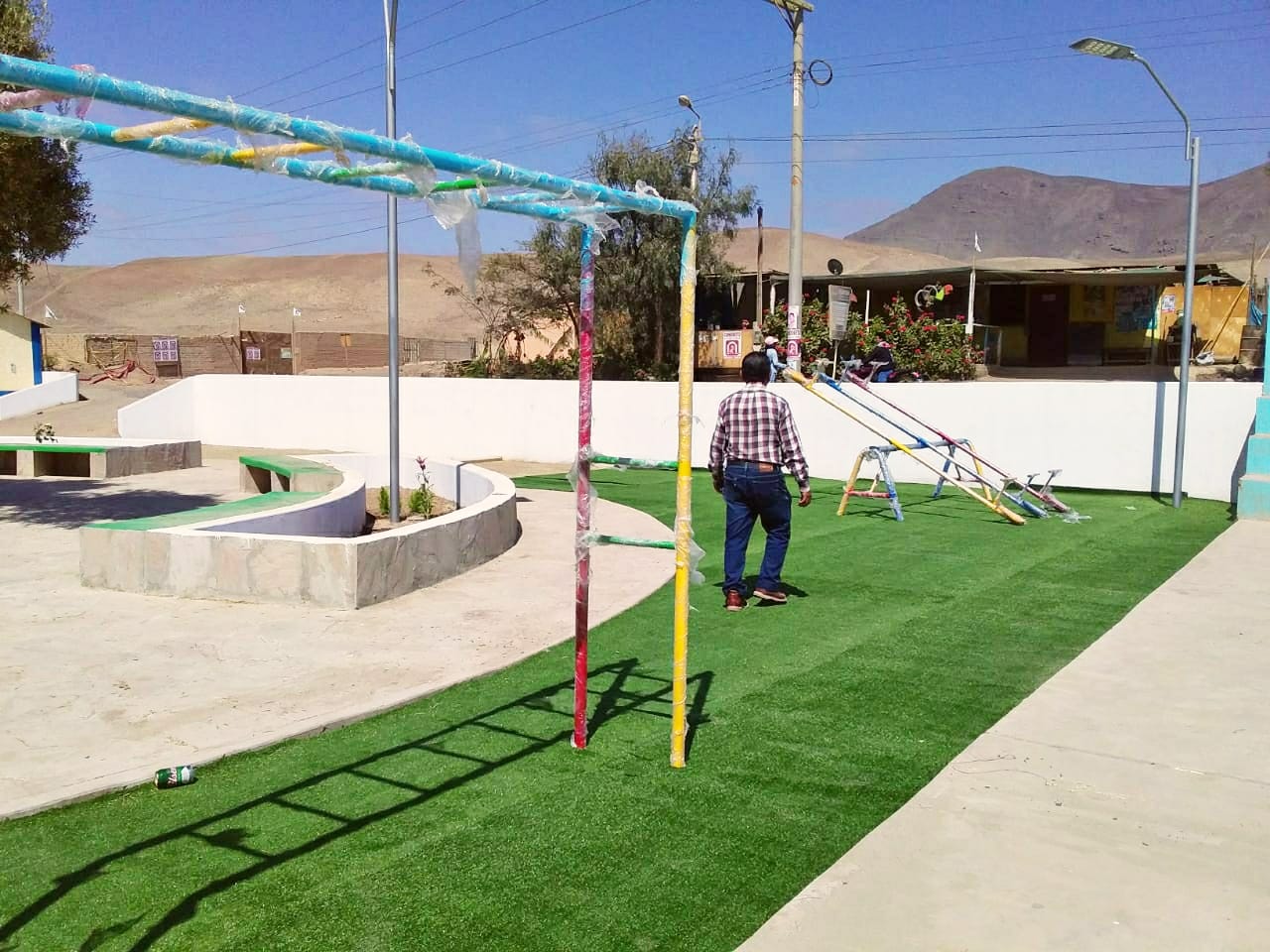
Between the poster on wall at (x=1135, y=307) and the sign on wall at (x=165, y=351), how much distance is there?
37138 millimetres

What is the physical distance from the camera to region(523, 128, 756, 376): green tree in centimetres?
3294

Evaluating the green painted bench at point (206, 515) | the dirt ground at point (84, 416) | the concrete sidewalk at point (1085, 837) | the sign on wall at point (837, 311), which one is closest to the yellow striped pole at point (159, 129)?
the concrete sidewalk at point (1085, 837)

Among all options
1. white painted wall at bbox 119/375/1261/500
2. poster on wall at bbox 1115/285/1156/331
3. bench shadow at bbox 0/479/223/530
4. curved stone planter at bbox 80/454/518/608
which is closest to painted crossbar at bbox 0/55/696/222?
curved stone planter at bbox 80/454/518/608

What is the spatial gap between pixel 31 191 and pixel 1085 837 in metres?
12.4

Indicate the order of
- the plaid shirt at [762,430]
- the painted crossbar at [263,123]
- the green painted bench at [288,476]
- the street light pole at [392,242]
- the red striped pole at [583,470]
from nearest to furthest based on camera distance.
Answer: the painted crossbar at [263,123] → the red striped pole at [583,470] → the plaid shirt at [762,430] → the street light pole at [392,242] → the green painted bench at [288,476]

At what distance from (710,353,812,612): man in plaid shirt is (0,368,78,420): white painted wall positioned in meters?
29.7

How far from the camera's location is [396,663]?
670 centimetres

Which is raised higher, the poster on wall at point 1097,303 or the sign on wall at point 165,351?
the poster on wall at point 1097,303

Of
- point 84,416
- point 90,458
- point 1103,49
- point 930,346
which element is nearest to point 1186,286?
point 1103,49

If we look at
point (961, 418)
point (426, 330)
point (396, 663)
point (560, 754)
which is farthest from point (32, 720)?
point (426, 330)

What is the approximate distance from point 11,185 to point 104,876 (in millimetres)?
10339

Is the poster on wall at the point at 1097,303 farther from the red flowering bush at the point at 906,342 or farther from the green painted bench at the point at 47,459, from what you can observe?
the green painted bench at the point at 47,459

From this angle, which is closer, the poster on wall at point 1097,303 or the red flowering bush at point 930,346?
the red flowering bush at point 930,346

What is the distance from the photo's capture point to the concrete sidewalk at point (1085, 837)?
11.3 feet
